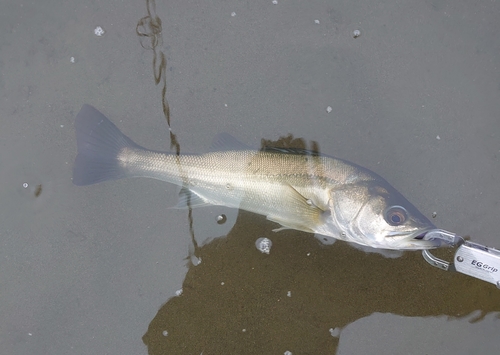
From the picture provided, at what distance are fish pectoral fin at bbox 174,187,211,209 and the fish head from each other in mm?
1077

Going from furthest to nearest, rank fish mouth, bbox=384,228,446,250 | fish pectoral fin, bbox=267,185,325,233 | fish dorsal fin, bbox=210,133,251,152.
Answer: fish dorsal fin, bbox=210,133,251,152, fish pectoral fin, bbox=267,185,325,233, fish mouth, bbox=384,228,446,250

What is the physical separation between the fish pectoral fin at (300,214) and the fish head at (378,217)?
0.45 feet

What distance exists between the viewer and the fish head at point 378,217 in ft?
8.54

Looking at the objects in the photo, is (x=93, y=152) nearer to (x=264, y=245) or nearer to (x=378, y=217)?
(x=264, y=245)

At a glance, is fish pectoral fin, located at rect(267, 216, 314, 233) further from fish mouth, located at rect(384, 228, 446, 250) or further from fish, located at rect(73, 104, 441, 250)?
fish mouth, located at rect(384, 228, 446, 250)

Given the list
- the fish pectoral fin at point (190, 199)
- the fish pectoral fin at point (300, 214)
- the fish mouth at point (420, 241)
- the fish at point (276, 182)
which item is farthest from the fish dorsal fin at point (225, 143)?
the fish mouth at point (420, 241)

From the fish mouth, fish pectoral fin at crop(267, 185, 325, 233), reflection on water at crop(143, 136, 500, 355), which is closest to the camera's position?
the fish mouth

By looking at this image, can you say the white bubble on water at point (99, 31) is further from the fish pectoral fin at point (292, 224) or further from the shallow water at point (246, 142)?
the fish pectoral fin at point (292, 224)

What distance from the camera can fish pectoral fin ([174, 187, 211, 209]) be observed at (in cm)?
293

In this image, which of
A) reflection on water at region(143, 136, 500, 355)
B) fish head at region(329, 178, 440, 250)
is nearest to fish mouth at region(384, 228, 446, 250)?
fish head at region(329, 178, 440, 250)

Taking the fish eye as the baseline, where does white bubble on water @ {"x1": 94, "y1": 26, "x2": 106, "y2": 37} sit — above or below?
above

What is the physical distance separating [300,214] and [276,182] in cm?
32

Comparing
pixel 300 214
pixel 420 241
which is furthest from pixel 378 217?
pixel 300 214

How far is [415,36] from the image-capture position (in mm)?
3137
